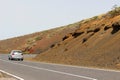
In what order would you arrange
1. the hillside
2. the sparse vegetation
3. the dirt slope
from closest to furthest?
the dirt slope → the hillside → the sparse vegetation

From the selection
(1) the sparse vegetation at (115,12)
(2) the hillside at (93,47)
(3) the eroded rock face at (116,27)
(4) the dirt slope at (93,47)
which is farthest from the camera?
(1) the sparse vegetation at (115,12)

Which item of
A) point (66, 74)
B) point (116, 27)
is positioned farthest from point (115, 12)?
point (66, 74)

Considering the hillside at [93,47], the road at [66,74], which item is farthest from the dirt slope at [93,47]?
the road at [66,74]

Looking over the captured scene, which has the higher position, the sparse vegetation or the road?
the sparse vegetation

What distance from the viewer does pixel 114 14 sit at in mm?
67000

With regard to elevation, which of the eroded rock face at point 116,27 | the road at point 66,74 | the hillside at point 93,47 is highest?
the eroded rock face at point 116,27

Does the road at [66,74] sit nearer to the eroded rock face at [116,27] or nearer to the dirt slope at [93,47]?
the dirt slope at [93,47]

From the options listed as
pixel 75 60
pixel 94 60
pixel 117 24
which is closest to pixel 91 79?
pixel 94 60

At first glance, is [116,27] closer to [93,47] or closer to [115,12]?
[93,47]

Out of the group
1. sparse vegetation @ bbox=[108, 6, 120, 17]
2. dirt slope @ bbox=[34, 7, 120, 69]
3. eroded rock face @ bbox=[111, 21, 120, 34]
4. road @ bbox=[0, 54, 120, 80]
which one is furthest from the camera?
sparse vegetation @ bbox=[108, 6, 120, 17]

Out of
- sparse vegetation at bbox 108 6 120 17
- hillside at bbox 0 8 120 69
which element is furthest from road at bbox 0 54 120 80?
sparse vegetation at bbox 108 6 120 17

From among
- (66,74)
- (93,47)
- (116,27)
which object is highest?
(116,27)

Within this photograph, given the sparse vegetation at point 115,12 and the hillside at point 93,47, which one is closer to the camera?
the hillside at point 93,47

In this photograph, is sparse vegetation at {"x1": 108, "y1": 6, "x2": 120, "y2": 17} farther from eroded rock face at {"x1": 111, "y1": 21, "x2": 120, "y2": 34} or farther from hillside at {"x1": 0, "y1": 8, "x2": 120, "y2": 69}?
eroded rock face at {"x1": 111, "y1": 21, "x2": 120, "y2": 34}
